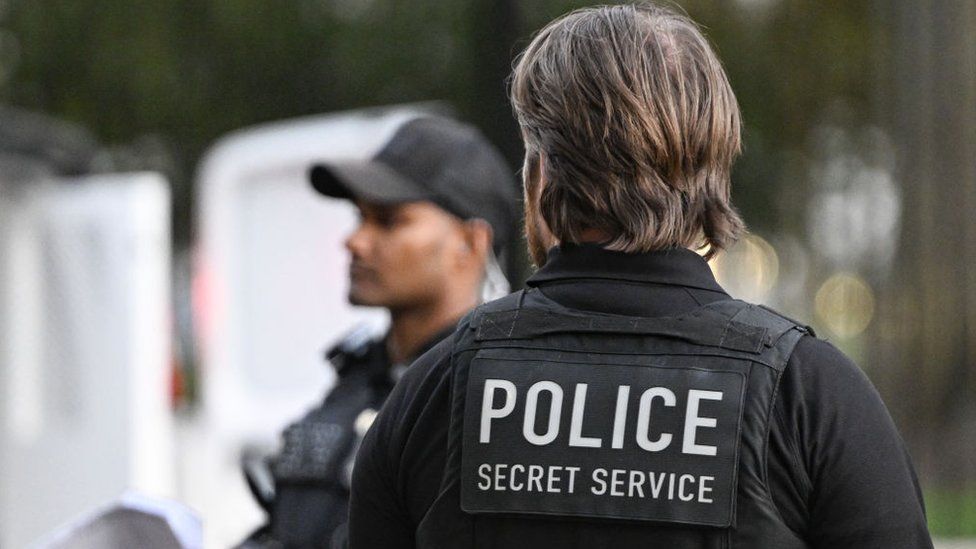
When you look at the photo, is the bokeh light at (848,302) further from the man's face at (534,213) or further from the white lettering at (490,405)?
the white lettering at (490,405)

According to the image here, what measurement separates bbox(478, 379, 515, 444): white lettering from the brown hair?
180 millimetres

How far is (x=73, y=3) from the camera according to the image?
60.6ft

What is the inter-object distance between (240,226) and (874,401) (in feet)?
16.1

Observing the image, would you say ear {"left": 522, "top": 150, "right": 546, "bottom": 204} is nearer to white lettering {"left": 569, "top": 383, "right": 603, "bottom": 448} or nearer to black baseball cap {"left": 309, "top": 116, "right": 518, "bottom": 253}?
white lettering {"left": 569, "top": 383, "right": 603, "bottom": 448}

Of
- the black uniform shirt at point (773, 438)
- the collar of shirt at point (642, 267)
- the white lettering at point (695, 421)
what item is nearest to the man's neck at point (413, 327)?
the black uniform shirt at point (773, 438)

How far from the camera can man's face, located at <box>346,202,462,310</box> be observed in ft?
9.71

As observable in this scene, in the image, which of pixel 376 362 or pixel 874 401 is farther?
pixel 376 362

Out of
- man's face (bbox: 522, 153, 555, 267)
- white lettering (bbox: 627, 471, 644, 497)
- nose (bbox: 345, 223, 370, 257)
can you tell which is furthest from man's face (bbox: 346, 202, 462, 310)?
white lettering (bbox: 627, 471, 644, 497)

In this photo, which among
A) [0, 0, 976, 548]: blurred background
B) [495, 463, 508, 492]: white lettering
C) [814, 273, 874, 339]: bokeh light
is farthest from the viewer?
[814, 273, 874, 339]: bokeh light

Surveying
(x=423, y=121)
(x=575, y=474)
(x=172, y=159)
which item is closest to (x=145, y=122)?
(x=172, y=159)

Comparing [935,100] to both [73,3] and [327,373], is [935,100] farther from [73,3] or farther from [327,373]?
[73,3]

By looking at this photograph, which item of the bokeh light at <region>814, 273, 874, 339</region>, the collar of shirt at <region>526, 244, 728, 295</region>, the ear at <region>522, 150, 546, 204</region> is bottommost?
the bokeh light at <region>814, 273, 874, 339</region>

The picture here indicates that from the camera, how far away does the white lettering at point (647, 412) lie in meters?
1.67

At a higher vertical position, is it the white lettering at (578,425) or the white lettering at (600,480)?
the white lettering at (578,425)
